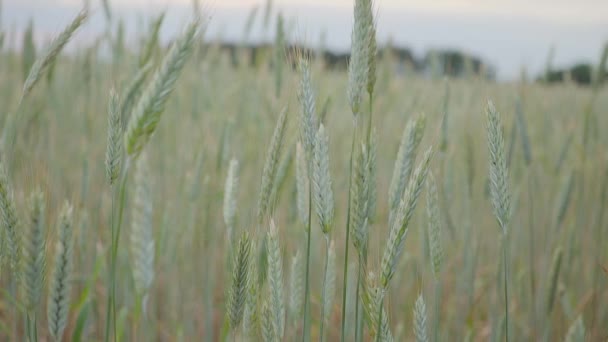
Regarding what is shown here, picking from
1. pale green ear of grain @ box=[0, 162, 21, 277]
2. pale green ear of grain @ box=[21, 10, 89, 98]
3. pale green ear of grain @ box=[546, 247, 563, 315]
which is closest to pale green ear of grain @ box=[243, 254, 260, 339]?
pale green ear of grain @ box=[0, 162, 21, 277]

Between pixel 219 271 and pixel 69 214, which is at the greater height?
pixel 69 214

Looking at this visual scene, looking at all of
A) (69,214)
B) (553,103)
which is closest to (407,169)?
(69,214)

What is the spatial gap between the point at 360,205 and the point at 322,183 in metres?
0.06

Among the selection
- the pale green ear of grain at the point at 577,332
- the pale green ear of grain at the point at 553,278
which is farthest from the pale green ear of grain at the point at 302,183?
the pale green ear of grain at the point at 553,278

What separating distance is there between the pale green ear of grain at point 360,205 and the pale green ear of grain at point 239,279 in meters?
0.15

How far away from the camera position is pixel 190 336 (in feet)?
5.72

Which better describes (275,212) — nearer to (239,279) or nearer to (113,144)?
(239,279)

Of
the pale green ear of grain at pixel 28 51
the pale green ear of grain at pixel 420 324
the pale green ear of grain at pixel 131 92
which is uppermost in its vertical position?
the pale green ear of grain at pixel 28 51

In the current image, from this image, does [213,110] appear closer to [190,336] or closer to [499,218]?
[190,336]

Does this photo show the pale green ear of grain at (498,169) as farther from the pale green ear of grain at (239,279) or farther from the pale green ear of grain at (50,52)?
the pale green ear of grain at (50,52)

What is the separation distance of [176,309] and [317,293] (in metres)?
0.60

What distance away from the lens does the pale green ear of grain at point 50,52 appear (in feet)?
2.99

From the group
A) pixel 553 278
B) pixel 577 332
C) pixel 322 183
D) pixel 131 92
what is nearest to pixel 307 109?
pixel 322 183

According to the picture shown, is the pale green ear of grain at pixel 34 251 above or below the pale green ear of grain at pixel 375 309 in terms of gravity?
above
